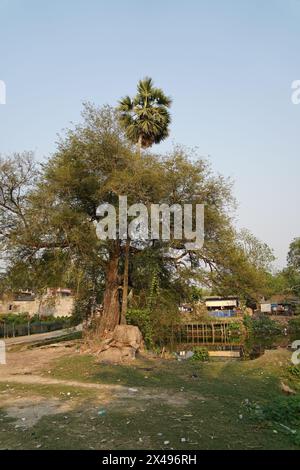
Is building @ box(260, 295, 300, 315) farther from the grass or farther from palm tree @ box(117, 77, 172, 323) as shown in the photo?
the grass

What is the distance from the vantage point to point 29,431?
5926 mm

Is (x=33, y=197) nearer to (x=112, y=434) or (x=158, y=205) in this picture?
(x=158, y=205)

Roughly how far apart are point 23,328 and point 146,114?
21317 mm

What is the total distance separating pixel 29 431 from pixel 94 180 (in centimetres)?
1157

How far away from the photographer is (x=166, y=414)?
6.88m

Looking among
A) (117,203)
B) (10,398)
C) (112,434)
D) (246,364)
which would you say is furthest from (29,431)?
(117,203)

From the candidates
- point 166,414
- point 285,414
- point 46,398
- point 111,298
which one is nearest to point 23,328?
point 111,298

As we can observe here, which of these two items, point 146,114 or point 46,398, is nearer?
point 46,398

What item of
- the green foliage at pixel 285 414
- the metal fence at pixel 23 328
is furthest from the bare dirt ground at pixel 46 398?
the metal fence at pixel 23 328

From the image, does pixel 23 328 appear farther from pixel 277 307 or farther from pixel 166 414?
pixel 277 307

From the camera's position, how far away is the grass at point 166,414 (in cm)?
536

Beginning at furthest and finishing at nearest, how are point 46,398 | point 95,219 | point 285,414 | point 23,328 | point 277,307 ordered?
point 277,307
point 23,328
point 95,219
point 46,398
point 285,414

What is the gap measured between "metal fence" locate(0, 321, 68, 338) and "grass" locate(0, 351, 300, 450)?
62.1 ft

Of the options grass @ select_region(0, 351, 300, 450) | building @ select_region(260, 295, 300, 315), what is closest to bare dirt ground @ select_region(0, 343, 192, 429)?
grass @ select_region(0, 351, 300, 450)
